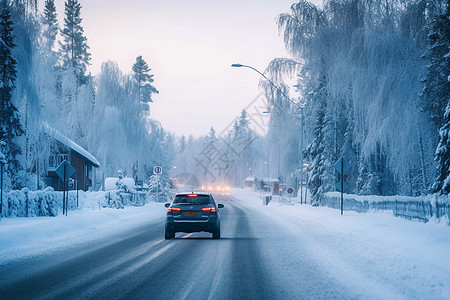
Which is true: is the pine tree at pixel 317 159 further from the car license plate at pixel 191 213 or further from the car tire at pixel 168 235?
the car tire at pixel 168 235

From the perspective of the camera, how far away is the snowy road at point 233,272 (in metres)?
8.16

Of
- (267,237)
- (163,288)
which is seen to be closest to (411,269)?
(163,288)

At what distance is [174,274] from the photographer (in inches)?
396

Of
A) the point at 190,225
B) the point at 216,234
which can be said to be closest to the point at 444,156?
the point at 216,234

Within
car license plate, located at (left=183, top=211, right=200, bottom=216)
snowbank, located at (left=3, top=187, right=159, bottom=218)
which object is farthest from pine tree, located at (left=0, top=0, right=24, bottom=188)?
car license plate, located at (left=183, top=211, right=200, bottom=216)

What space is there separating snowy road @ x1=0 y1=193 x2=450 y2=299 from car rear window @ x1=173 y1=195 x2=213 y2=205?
8.34 ft

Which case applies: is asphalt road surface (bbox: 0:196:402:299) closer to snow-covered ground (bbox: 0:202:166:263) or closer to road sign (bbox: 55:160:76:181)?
snow-covered ground (bbox: 0:202:166:263)

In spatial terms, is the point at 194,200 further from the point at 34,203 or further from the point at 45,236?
the point at 34,203

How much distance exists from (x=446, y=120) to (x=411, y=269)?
10810 mm

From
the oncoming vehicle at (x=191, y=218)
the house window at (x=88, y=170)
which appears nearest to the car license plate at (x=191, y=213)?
the oncoming vehicle at (x=191, y=218)

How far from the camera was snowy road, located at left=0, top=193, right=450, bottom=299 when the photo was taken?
8.16 m

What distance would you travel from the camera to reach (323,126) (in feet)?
138

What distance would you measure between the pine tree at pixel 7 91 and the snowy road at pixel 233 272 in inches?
487

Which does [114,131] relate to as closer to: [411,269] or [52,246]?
[52,246]
